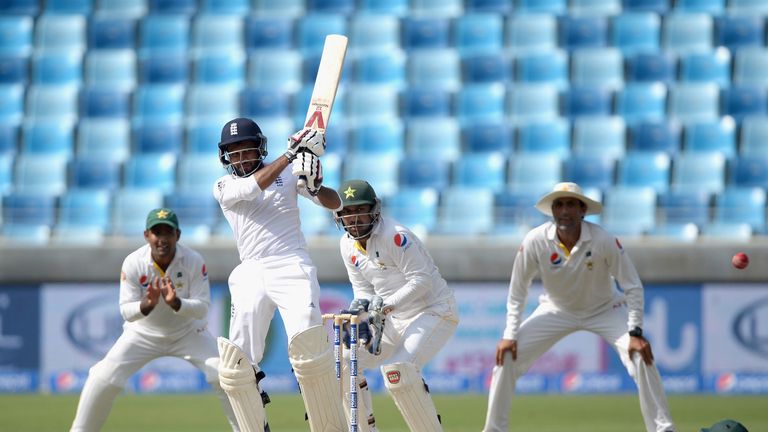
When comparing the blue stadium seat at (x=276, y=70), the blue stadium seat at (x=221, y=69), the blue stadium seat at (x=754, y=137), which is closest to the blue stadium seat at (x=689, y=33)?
the blue stadium seat at (x=754, y=137)

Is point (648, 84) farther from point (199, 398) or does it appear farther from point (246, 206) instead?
point (246, 206)

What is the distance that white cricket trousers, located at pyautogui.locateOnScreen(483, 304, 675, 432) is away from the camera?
22.8 ft

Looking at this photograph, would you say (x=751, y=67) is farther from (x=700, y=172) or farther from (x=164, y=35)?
(x=164, y=35)

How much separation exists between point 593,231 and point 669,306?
4.92m

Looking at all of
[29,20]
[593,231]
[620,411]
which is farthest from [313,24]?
[593,231]

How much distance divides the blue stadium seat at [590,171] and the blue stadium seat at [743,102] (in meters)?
1.96

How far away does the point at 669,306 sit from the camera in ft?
38.9

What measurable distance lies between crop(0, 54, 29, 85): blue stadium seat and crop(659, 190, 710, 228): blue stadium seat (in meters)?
7.99

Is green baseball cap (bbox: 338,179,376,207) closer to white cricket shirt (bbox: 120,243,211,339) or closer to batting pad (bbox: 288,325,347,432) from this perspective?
batting pad (bbox: 288,325,347,432)

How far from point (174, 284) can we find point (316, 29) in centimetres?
897

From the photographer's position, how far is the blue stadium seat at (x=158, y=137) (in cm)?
1440

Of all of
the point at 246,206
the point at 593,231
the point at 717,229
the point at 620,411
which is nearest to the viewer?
the point at 246,206

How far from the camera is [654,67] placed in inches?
598

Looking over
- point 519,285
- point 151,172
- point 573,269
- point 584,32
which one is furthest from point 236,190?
point 584,32
